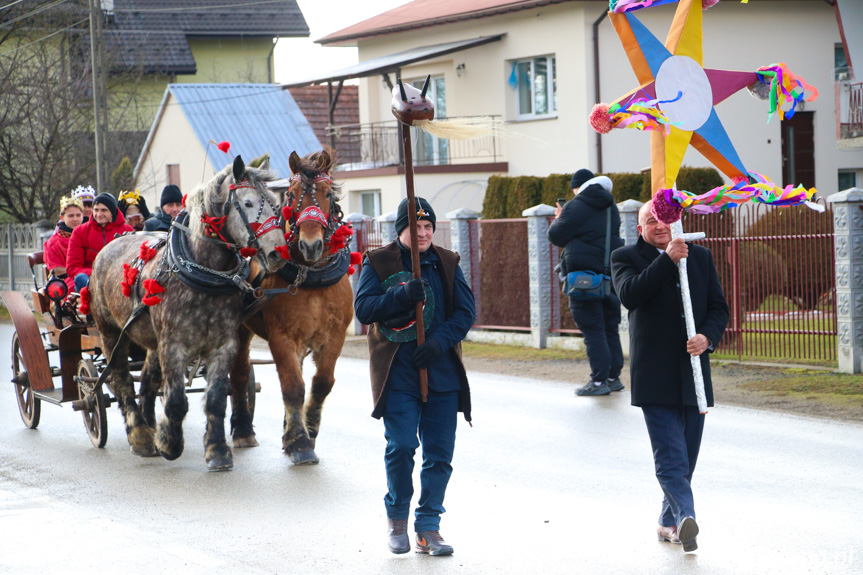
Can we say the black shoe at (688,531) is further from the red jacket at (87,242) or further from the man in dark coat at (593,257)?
the red jacket at (87,242)

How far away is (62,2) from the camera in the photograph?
31.3 meters

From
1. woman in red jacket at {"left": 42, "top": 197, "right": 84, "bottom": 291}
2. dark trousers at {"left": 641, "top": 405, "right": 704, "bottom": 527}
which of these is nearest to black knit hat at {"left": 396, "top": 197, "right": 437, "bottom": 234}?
dark trousers at {"left": 641, "top": 405, "right": 704, "bottom": 527}

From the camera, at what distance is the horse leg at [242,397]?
877 cm

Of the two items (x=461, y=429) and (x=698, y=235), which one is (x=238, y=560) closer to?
(x=698, y=235)

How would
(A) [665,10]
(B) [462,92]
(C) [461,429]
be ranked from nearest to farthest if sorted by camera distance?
(C) [461,429], (A) [665,10], (B) [462,92]

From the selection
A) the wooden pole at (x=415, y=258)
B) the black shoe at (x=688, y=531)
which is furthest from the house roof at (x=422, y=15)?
the black shoe at (x=688, y=531)

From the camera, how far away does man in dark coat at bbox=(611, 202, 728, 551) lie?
18.5 feet

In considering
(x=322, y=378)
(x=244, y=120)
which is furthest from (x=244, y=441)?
(x=244, y=120)

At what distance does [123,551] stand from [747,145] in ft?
72.3

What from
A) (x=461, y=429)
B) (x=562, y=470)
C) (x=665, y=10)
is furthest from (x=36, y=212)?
(x=562, y=470)

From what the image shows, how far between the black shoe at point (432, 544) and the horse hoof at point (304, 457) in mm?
2521

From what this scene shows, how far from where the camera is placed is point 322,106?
40.8 meters

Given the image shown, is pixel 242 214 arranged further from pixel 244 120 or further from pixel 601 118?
pixel 244 120

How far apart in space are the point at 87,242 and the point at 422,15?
1934 cm
